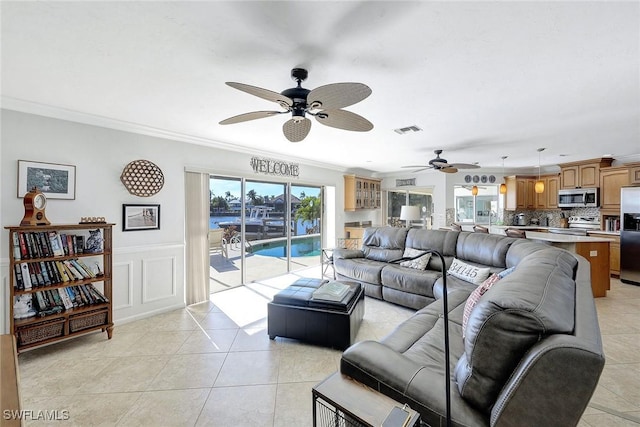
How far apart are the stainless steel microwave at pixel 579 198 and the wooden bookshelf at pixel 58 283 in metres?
8.34

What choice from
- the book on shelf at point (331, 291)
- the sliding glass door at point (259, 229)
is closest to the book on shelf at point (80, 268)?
the sliding glass door at point (259, 229)

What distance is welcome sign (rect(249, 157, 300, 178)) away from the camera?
189 inches

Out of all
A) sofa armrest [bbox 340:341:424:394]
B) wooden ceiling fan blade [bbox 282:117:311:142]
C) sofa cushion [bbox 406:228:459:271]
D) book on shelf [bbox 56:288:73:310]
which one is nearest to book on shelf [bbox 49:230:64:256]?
book on shelf [bbox 56:288:73:310]

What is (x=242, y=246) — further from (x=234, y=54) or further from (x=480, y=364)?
(x=480, y=364)

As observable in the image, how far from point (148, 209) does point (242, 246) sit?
1679 mm

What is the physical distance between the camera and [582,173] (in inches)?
230

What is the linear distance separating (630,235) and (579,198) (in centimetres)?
134

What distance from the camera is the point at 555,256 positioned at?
6.60 feet

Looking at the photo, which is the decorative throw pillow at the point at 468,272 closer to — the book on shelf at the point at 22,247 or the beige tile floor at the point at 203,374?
the beige tile floor at the point at 203,374

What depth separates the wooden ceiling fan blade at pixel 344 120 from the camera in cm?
203

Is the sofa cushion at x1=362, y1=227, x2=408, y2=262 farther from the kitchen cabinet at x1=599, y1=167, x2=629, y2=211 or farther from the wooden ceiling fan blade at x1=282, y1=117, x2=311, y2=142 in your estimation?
the kitchen cabinet at x1=599, y1=167, x2=629, y2=211

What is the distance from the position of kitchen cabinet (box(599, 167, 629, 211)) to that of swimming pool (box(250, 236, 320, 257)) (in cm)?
593

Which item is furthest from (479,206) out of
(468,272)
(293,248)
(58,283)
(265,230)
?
(58,283)

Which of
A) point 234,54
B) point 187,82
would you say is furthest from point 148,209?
point 234,54
